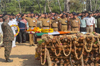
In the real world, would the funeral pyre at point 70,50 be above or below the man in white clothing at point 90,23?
below

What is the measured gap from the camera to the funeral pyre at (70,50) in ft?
15.9

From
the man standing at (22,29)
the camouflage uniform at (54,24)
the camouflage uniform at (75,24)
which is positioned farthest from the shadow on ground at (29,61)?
the camouflage uniform at (75,24)

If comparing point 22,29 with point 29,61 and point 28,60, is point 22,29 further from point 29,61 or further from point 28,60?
point 29,61

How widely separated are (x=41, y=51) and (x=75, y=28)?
540cm

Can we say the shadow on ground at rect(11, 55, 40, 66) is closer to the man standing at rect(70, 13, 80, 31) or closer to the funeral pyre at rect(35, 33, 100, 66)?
the funeral pyre at rect(35, 33, 100, 66)

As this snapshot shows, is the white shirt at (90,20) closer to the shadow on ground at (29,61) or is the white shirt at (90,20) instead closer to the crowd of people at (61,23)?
the crowd of people at (61,23)

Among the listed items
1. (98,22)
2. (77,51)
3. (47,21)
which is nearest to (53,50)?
(77,51)

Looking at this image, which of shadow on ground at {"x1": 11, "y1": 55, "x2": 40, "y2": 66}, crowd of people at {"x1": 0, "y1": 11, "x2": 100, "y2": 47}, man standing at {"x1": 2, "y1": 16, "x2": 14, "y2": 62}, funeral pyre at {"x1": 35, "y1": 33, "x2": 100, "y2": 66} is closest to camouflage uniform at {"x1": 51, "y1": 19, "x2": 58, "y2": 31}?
crowd of people at {"x1": 0, "y1": 11, "x2": 100, "y2": 47}

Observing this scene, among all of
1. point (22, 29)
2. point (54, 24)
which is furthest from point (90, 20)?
point (22, 29)

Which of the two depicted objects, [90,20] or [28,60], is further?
[90,20]

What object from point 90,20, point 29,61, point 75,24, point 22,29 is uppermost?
point 90,20

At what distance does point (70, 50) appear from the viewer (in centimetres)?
488

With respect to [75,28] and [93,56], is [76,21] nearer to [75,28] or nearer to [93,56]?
[75,28]

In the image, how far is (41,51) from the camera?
490cm
